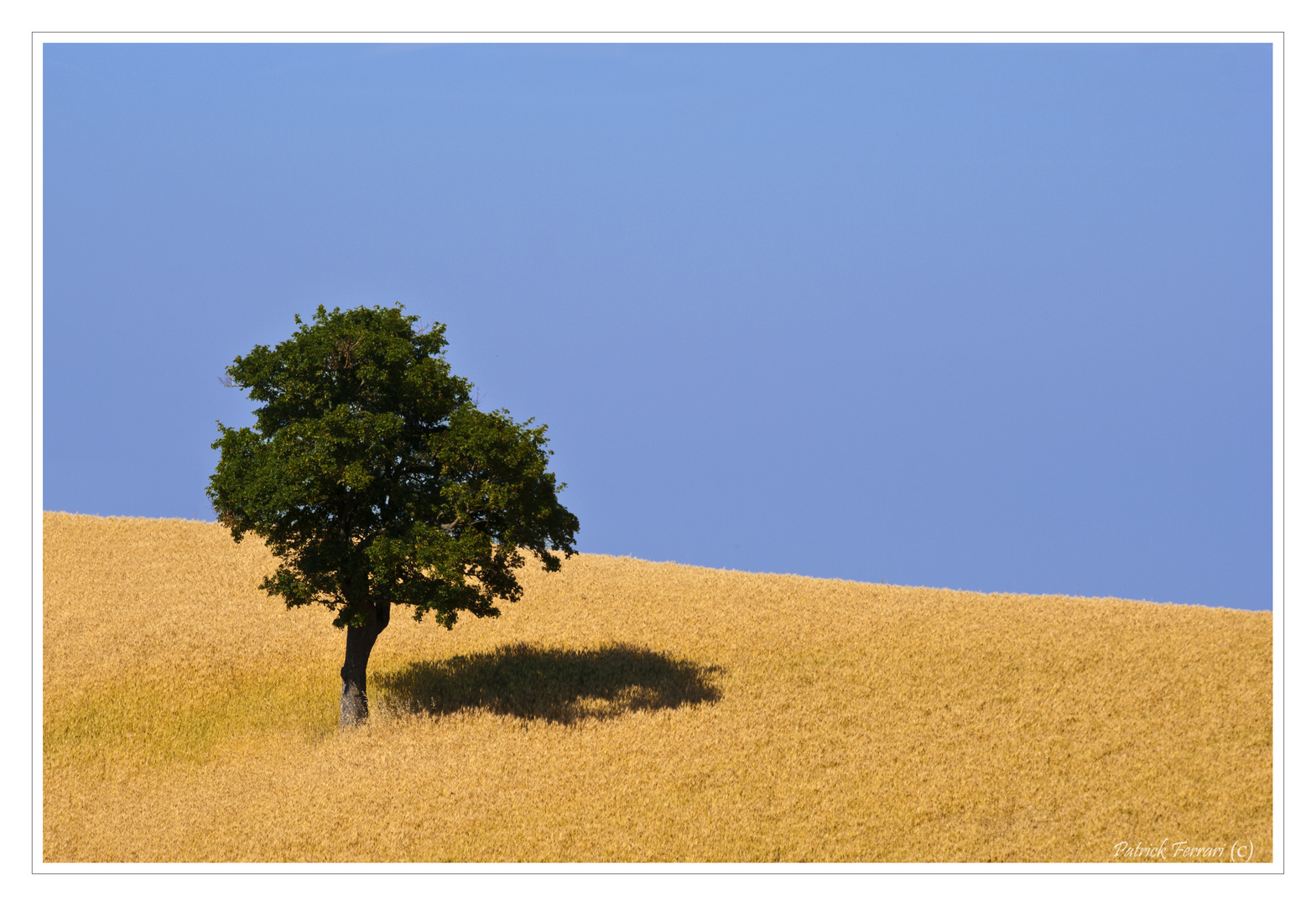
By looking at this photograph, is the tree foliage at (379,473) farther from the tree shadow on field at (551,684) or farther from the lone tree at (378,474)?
the tree shadow on field at (551,684)

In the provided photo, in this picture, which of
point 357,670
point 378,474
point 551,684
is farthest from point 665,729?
point 378,474

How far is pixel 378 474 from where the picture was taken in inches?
945

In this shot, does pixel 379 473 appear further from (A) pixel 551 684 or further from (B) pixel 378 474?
(A) pixel 551 684

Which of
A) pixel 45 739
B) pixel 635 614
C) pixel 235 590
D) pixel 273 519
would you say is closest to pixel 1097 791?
pixel 635 614

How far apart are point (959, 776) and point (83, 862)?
17.0m

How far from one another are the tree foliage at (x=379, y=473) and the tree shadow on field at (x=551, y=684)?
295cm

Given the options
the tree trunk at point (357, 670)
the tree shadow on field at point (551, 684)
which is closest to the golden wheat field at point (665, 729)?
the tree shadow on field at point (551, 684)

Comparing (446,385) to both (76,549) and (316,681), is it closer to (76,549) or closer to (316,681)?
(316,681)

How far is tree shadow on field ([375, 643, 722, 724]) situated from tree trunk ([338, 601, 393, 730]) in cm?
93

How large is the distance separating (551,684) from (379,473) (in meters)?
7.32

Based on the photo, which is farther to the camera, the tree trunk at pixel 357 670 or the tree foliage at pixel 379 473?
the tree trunk at pixel 357 670

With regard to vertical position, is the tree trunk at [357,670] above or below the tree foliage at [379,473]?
below

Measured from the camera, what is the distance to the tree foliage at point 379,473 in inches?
907

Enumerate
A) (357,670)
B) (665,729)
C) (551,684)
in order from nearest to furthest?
1. (665,729)
2. (357,670)
3. (551,684)
